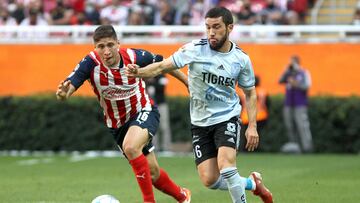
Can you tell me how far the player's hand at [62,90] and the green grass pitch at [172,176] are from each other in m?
2.54

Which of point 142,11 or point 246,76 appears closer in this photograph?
point 246,76

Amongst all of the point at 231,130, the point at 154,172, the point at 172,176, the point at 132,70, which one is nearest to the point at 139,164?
the point at 154,172

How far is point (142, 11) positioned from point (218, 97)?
1604 centimetres

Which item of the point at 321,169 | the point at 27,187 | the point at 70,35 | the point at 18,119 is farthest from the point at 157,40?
the point at 27,187

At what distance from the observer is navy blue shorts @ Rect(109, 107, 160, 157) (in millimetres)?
12305

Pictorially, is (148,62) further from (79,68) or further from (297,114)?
(297,114)

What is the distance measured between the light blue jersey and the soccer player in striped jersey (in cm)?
72

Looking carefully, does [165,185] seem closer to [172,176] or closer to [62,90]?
[62,90]

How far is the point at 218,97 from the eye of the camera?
11.4 meters

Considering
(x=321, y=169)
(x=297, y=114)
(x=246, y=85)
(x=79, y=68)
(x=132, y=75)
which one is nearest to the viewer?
(x=132, y=75)

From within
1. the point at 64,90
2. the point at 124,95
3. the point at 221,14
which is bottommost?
the point at 124,95

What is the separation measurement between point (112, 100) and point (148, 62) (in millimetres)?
652

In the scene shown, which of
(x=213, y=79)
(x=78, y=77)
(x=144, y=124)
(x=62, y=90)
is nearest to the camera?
(x=213, y=79)

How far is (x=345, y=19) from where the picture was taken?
89.7ft
